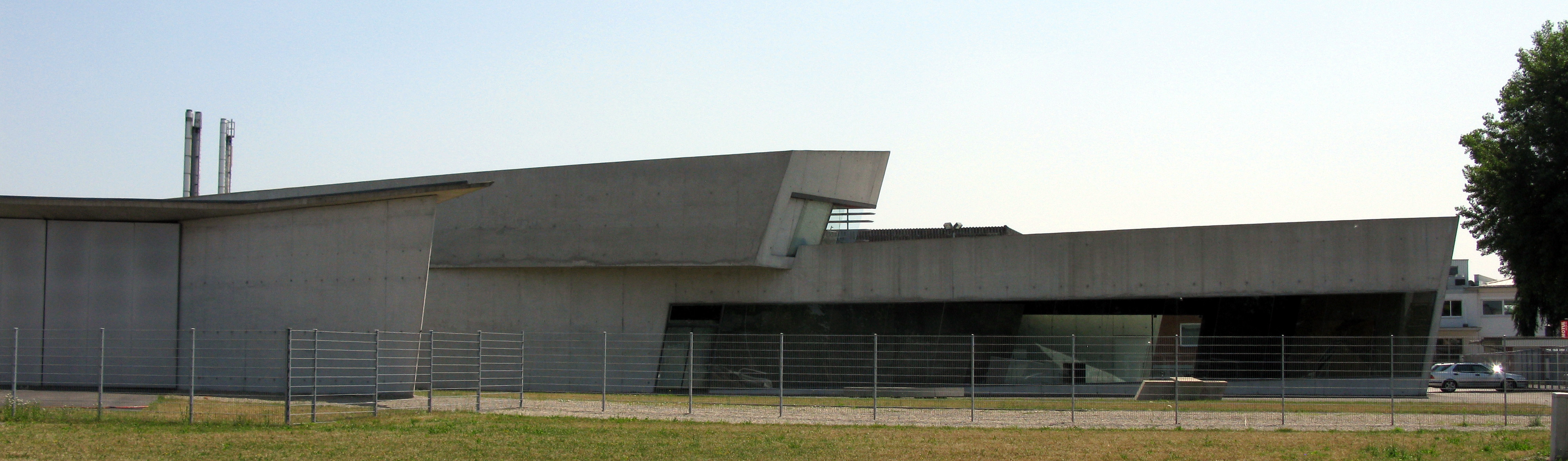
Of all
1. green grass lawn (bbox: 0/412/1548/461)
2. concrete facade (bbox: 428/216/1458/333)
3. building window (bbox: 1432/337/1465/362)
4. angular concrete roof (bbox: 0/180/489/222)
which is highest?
angular concrete roof (bbox: 0/180/489/222)

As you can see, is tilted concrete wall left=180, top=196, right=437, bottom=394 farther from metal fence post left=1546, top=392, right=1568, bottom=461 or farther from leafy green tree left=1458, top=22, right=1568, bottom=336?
leafy green tree left=1458, top=22, right=1568, bottom=336

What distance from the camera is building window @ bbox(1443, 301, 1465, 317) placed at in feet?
239

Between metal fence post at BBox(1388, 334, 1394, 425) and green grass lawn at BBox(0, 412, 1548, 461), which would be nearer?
green grass lawn at BBox(0, 412, 1548, 461)

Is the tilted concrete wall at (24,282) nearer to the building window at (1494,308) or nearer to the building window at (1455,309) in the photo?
the building window at (1455,309)

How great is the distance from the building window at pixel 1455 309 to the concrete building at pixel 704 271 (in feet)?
173

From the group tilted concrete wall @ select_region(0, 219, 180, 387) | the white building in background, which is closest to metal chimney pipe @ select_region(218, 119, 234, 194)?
tilted concrete wall @ select_region(0, 219, 180, 387)

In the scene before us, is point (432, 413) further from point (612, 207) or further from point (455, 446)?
point (612, 207)

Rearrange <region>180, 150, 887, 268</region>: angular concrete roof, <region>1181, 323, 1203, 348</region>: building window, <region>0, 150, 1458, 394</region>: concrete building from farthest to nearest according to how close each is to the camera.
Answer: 1. <region>180, 150, 887, 268</region>: angular concrete roof
2. <region>1181, 323, 1203, 348</region>: building window
3. <region>0, 150, 1458, 394</region>: concrete building

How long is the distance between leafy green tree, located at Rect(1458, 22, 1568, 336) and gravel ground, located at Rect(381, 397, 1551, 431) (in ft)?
41.3

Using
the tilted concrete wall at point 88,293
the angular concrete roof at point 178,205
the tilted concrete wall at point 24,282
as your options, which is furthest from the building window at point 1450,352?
the tilted concrete wall at point 24,282

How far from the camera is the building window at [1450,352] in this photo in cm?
2286

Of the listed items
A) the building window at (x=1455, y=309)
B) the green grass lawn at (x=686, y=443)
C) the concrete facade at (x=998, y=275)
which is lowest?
the green grass lawn at (x=686, y=443)

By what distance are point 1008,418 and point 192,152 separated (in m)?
39.1

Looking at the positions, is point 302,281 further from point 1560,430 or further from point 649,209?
point 1560,430
